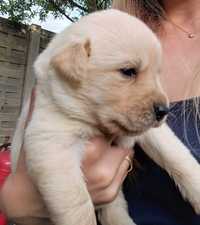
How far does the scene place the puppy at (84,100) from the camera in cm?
187

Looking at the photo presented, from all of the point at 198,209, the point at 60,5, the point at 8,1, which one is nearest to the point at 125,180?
the point at 198,209

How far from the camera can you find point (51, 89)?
1.93m

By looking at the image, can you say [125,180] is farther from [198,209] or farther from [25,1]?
[25,1]

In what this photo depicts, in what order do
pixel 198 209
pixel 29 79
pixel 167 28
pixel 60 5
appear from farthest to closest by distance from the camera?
pixel 60 5
pixel 29 79
pixel 167 28
pixel 198 209

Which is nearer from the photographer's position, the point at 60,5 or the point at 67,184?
the point at 67,184

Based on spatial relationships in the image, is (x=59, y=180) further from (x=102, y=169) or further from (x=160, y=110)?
(x=160, y=110)

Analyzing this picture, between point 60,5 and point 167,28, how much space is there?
6.67m

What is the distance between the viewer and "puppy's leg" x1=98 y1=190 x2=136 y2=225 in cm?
218

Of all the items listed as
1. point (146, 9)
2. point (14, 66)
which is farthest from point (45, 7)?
point (146, 9)

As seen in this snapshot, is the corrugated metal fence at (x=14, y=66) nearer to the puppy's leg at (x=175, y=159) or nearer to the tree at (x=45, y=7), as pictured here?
the tree at (x=45, y=7)

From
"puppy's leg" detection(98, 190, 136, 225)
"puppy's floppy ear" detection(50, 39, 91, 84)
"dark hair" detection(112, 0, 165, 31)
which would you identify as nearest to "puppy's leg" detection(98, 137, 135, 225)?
"puppy's leg" detection(98, 190, 136, 225)

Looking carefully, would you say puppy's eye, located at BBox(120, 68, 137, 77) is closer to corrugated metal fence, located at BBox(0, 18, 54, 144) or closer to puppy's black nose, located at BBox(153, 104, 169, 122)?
puppy's black nose, located at BBox(153, 104, 169, 122)

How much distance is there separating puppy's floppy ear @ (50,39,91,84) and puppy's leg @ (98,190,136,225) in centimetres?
57

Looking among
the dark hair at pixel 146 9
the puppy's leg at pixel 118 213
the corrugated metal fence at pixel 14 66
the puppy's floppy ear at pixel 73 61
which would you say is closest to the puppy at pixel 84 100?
the puppy's floppy ear at pixel 73 61
